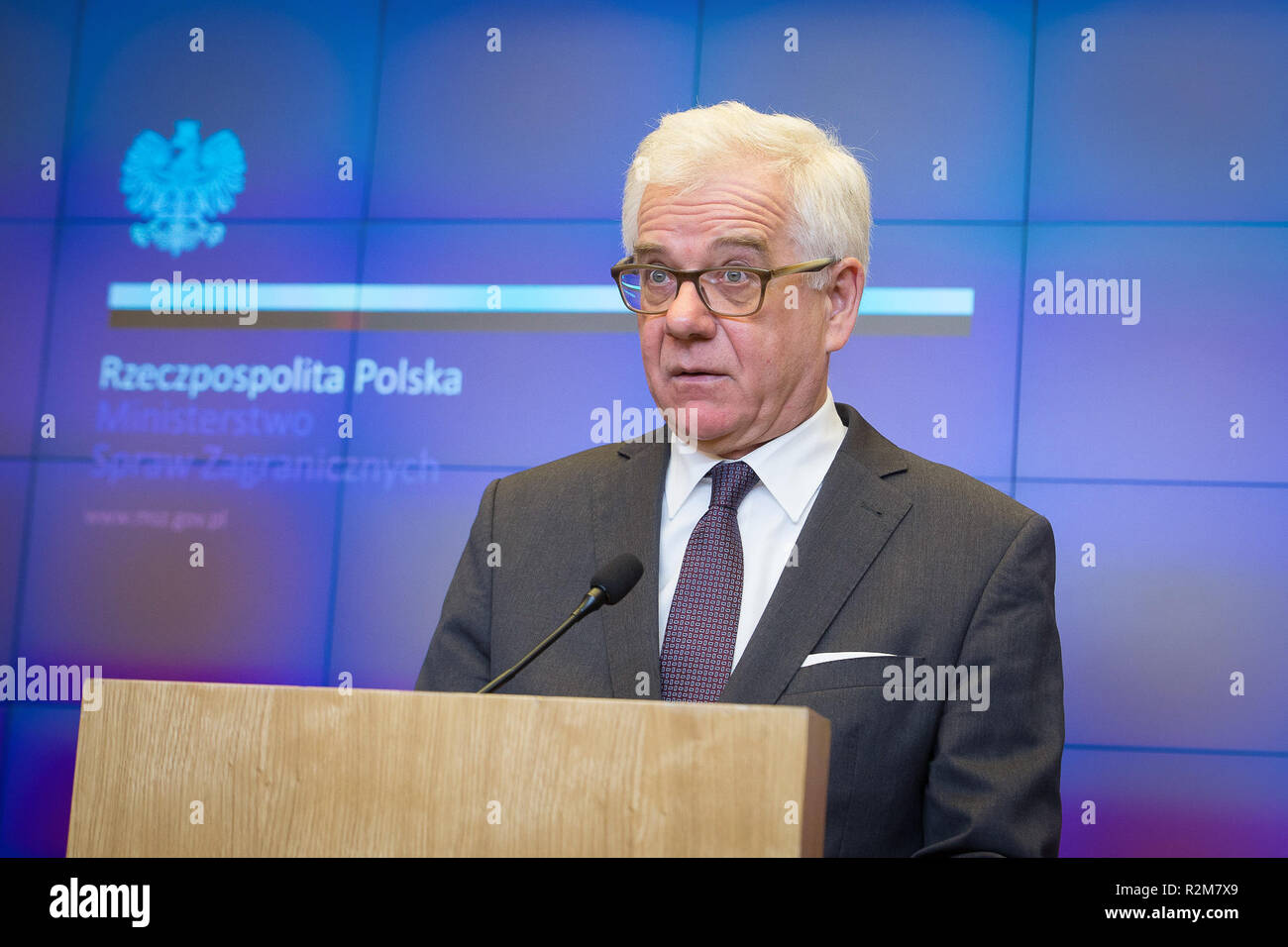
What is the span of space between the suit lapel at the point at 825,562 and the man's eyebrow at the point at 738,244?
0.35 metres

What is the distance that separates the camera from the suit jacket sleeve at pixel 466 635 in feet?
6.70

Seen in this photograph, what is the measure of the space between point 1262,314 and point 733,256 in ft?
7.25

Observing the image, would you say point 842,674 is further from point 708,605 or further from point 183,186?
point 183,186

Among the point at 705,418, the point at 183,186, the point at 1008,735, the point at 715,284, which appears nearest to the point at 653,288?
the point at 715,284

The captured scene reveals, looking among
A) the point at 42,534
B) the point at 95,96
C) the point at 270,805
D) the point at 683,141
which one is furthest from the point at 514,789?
the point at 95,96

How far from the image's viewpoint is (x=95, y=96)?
4.21 m

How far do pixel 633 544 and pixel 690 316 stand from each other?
1.22ft

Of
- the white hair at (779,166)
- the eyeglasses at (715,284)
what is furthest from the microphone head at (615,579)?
the white hair at (779,166)

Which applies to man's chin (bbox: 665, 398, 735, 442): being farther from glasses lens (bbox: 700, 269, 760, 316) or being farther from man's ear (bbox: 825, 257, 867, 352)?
man's ear (bbox: 825, 257, 867, 352)

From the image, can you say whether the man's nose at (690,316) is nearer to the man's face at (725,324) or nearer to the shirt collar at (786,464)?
the man's face at (725,324)

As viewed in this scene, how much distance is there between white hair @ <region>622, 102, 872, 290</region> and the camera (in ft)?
6.91

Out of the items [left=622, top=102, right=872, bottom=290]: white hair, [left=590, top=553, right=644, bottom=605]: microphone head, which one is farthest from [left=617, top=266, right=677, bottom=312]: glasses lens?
[left=590, top=553, right=644, bottom=605]: microphone head

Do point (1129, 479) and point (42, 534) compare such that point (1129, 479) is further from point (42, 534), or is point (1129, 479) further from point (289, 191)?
point (42, 534)
